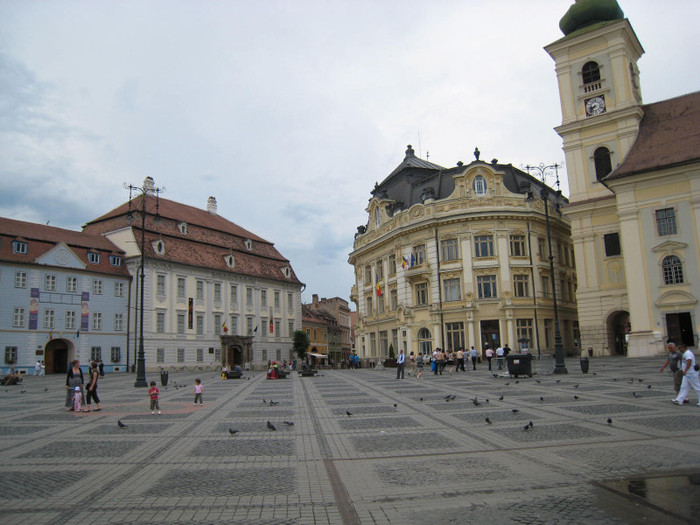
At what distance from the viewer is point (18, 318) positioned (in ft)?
144

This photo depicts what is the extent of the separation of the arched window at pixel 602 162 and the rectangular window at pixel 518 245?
27.5ft

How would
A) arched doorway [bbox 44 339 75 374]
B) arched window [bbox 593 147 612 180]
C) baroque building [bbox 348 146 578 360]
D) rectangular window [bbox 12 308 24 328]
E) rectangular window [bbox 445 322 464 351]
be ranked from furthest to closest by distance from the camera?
rectangular window [bbox 445 322 464 351]
arched doorway [bbox 44 339 75 374]
baroque building [bbox 348 146 578 360]
rectangular window [bbox 12 308 24 328]
arched window [bbox 593 147 612 180]

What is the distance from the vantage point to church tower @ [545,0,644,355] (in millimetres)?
40094

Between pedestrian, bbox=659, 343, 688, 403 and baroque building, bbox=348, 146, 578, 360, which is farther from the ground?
baroque building, bbox=348, 146, 578, 360

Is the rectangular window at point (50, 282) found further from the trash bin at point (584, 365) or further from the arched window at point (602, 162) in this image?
the arched window at point (602, 162)

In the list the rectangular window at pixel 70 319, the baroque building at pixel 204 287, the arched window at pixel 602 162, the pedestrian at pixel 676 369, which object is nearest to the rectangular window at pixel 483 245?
the arched window at pixel 602 162

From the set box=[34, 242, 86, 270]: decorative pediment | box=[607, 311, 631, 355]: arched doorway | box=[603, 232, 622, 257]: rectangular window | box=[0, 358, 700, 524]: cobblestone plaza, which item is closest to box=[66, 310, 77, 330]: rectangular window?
box=[34, 242, 86, 270]: decorative pediment

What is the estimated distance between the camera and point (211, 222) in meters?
65.8

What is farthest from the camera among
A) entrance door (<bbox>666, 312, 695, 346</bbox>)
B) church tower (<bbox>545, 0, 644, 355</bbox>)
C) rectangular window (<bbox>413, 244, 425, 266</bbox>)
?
rectangular window (<bbox>413, 244, 425, 266</bbox>)

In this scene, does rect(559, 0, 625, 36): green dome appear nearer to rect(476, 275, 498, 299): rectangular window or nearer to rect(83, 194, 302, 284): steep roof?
rect(476, 275, 498, 299): rectangular window

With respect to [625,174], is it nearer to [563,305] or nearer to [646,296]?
[646,296]

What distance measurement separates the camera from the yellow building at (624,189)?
111 ft

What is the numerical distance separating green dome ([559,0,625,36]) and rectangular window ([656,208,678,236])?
18008 mm

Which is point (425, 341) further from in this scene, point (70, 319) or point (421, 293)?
point (70, 319)
